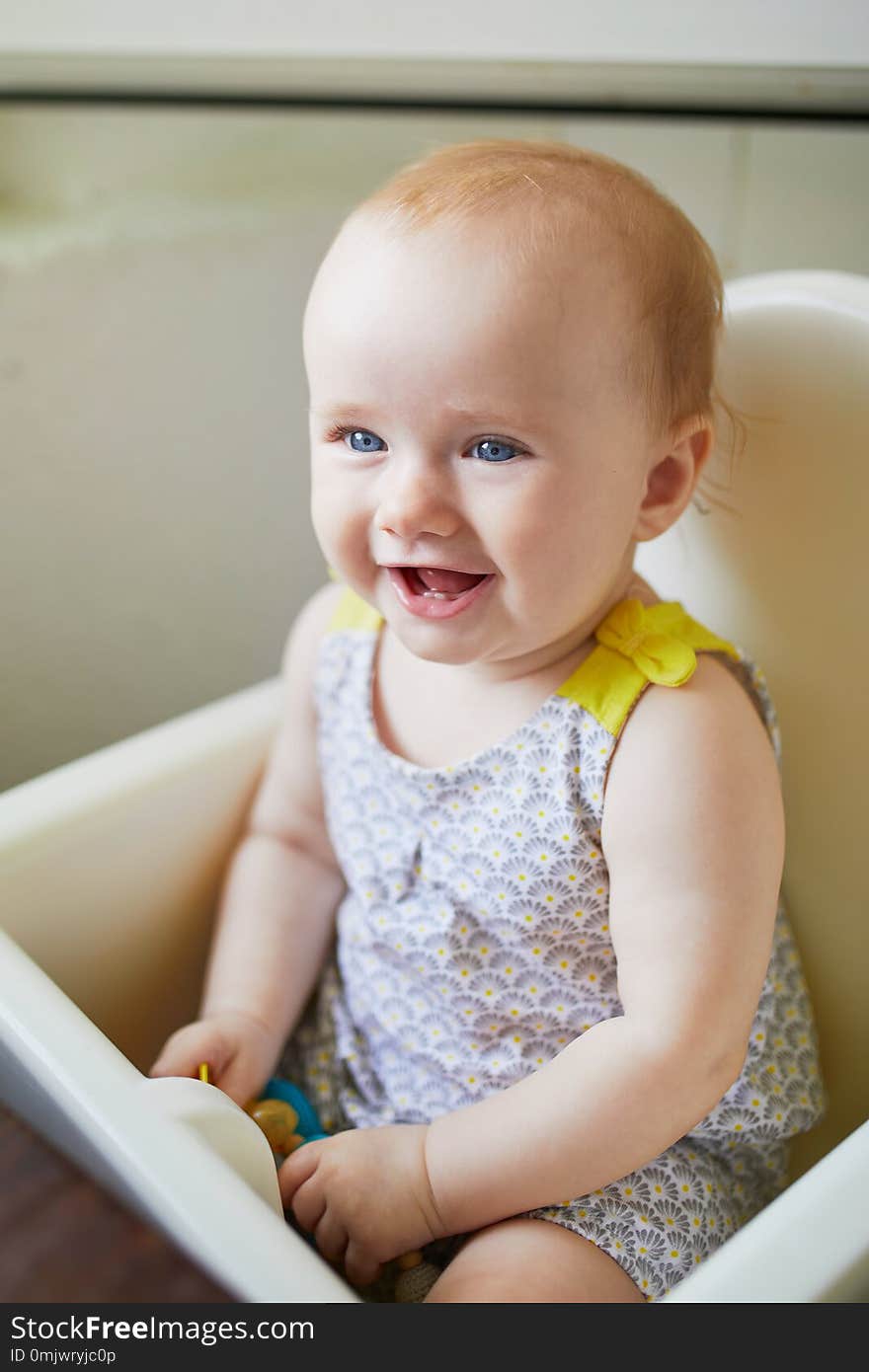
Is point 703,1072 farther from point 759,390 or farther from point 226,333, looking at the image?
point 226,333

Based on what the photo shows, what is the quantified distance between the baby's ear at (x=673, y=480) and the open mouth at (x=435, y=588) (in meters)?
0.09

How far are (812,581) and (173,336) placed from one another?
59 centimetres

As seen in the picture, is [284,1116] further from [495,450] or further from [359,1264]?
[495,450]

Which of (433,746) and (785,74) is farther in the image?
(785,74)

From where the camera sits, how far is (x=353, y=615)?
74cm

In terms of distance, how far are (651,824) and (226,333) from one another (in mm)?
657

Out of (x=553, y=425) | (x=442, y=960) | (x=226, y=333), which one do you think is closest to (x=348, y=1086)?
(x=442, y=960)

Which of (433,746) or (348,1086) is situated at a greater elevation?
(433,746)

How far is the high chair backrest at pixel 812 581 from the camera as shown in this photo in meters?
0.62

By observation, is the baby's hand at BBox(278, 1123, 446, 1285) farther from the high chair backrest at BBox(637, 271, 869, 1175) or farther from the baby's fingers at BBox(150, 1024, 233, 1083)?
the high chair backrest at BBox(637, 271, 869, 1175)

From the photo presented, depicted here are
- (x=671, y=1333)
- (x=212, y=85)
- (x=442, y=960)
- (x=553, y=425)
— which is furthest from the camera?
(x=212, y=85)

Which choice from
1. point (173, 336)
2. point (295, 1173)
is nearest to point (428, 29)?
point (173, 336)

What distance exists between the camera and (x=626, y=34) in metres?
0.82

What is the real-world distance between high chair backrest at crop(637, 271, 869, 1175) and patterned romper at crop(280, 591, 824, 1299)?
3cm
